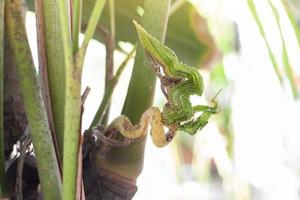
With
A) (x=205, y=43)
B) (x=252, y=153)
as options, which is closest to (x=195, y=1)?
(x=205, y=43)

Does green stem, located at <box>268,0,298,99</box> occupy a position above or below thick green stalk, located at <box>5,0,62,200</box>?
above

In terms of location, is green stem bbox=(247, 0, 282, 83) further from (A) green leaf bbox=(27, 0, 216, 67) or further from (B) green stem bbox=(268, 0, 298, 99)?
(A) green leaf bbox=(27, 0, 216, 67)

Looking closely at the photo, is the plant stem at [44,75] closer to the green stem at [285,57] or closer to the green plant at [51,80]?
the green plant at [51,80]

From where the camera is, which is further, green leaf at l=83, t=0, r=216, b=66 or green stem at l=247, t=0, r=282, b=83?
green leaf at l=83, t=0, r=216, b=66

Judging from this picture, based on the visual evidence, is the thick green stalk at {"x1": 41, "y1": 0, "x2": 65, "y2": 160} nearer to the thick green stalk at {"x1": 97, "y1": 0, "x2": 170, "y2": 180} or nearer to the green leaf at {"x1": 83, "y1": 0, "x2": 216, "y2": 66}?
the thick green stalk at {"x1": 97, "y1": 0, "x2": 170, "y2": 180}

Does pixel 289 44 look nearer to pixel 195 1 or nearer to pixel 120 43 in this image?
pixel 195 1

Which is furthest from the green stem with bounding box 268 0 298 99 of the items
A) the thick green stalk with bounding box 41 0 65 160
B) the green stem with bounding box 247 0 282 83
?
the thick green stalk with bounding box 41 0 65 160

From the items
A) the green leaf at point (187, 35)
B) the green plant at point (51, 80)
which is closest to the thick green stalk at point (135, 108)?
the green plant at point (51, 80)

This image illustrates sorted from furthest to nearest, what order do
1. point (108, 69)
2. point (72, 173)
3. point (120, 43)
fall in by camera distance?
point (120, 43) → point (108, 69) → point (72, 173)
